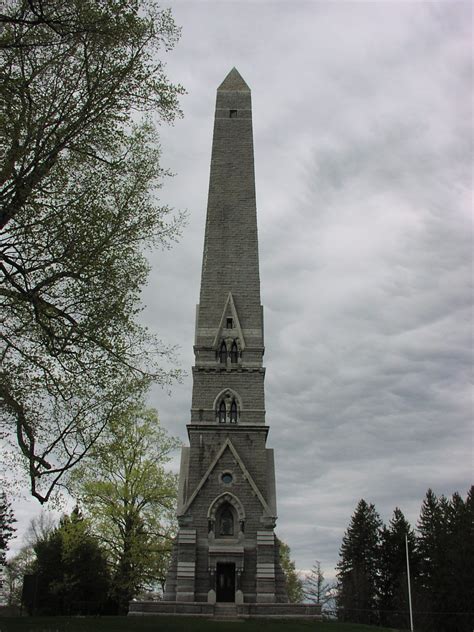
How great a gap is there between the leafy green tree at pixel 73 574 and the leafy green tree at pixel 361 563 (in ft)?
91.0

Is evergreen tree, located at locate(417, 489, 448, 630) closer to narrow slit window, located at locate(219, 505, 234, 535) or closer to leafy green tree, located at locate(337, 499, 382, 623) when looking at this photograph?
leafy green tree, located at locate(337, 499, 382, 623)

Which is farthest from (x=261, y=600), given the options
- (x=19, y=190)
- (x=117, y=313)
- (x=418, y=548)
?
(x=418, y=548)

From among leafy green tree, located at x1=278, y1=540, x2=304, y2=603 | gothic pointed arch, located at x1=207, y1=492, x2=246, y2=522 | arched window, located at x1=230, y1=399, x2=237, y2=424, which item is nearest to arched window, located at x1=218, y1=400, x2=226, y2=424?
arched window, located at x1=230, y1=399, x2=237, y2=424

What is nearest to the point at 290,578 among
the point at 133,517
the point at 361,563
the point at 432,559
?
the point at 361,563

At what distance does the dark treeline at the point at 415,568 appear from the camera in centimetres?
4675

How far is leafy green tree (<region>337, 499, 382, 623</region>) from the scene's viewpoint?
Result: 5631 cm

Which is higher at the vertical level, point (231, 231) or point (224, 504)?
point (231, 231)

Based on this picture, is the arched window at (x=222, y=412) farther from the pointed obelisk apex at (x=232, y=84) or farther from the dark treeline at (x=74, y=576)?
the pointed obelisk apex at (x=232, y=84)

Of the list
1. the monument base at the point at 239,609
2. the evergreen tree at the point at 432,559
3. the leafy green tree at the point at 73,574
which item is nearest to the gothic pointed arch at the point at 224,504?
the monument base at the point at 239,609

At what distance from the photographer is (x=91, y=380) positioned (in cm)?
1455

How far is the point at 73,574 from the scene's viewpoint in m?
34.1

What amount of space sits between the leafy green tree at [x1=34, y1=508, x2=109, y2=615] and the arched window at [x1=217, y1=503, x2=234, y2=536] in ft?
30.5

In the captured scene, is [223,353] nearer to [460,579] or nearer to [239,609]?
[239,609]

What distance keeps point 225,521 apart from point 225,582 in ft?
8.83
